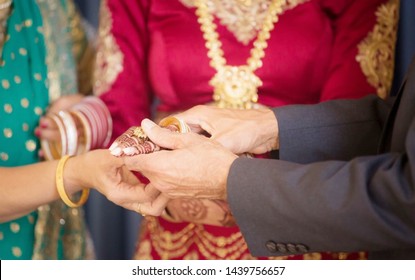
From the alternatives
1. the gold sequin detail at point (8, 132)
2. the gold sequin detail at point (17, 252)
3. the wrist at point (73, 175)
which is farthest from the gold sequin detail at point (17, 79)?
the gold sequin detail at point (17, 252)

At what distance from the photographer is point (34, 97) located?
48.9 inches

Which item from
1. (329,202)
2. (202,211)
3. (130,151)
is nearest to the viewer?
(329,202)

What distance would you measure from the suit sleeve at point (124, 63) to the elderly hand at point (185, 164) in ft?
1.03

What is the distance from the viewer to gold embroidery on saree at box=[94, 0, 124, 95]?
1.26 meters

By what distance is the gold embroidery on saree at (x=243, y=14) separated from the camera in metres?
1.22

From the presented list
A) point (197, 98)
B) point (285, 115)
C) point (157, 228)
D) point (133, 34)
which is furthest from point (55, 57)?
point (285, 115)

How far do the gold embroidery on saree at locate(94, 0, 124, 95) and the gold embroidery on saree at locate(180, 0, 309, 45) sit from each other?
22 centimetres

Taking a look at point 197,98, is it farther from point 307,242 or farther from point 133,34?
point 307,242

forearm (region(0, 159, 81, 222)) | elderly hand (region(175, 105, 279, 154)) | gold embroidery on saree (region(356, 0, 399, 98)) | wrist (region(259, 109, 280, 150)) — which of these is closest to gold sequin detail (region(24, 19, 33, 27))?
forearm (region(0, 159, 81, 222))

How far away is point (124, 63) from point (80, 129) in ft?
0.56

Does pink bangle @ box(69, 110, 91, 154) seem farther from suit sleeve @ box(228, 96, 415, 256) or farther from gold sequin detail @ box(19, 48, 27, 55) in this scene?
suit sleeve @ box(228, 96, 415, 256)

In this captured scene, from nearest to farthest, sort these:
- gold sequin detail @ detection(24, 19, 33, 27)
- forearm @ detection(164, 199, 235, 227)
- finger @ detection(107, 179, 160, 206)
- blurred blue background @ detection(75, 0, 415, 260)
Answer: finger @ detection(107, 179, 160, 206) → forearm @ detection(164, 199, 235, 227) → gold sequin detail @ detection(24, 19, 33, 27) → blurred blue background @ detection(75, 0, 415, 260)

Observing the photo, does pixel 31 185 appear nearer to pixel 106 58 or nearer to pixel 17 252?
pixel 17 252

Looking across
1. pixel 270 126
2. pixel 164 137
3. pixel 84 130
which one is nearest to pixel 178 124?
pixel 164 137
